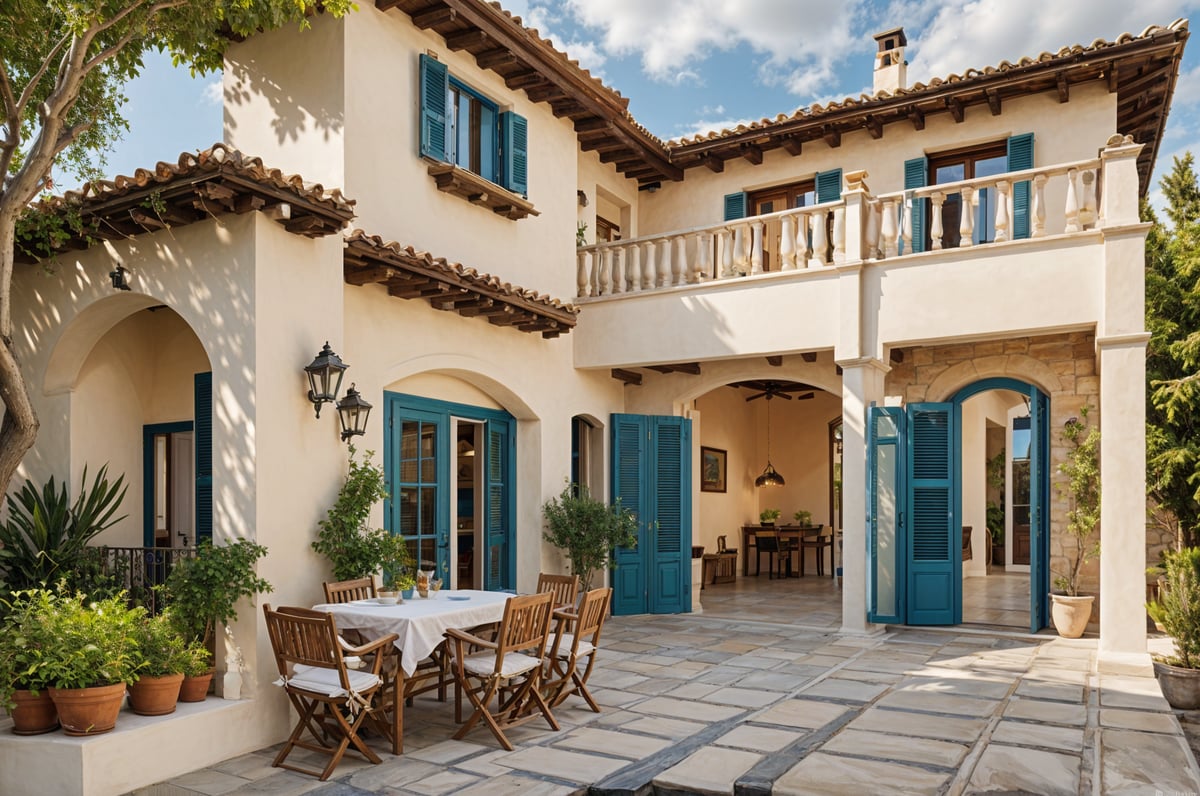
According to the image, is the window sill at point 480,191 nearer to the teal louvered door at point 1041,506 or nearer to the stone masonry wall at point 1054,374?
the stone masonry wall at point 1054,374

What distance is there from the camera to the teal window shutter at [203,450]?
736cm

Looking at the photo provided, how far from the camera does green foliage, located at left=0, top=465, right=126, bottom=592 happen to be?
6.34 m

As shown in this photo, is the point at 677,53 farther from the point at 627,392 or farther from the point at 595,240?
the point at 627,392

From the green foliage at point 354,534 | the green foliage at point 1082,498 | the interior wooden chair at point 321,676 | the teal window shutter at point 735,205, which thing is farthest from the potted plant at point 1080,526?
the interior wooden chair at point 321,676

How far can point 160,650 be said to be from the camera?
5.42 m

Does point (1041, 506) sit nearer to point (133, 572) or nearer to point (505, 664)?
point (505, 664)

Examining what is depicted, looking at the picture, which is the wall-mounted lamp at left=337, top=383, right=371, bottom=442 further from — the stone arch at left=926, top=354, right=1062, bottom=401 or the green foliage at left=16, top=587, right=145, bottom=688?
the stone arch at left=926, top=354, right=1062, bottom=401

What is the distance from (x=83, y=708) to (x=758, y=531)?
12274 millimetres

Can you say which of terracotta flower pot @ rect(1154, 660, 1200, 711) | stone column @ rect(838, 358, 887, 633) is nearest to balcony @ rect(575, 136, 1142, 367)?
stone column @ rect(838, 358, 887, 633)

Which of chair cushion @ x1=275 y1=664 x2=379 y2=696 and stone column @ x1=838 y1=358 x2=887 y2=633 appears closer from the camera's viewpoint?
chair cushion @ x1=275 y1=664 x2=379 y2=696

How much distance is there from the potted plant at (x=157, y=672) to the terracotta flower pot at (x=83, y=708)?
0.29 m

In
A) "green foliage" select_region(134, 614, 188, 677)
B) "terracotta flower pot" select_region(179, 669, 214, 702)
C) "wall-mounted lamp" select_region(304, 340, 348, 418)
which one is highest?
"wall-mounted lamp" select_region(304, 340, 348, 418)

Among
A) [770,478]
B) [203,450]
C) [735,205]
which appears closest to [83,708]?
[203,450]

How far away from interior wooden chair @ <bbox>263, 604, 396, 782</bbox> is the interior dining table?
11.1 m
